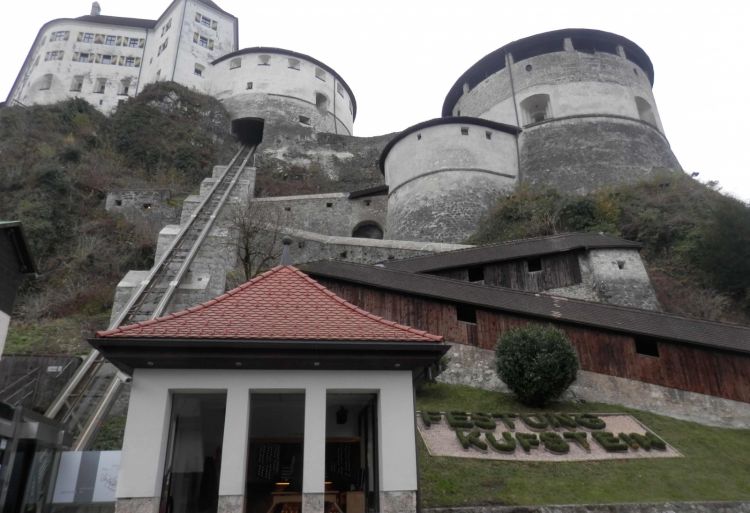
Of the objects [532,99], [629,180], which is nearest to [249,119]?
[532,99]

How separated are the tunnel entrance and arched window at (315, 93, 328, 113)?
17.2ft

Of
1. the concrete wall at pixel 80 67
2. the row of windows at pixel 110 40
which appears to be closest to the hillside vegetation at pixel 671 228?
the concrete wall at pixel 80 67

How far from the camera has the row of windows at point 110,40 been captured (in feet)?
151

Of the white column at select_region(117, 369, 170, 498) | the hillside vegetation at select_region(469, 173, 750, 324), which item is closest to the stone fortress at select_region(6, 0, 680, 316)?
the hillside vegetation at select_region(469, 173, 750, 324)

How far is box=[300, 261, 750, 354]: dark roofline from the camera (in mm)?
12773

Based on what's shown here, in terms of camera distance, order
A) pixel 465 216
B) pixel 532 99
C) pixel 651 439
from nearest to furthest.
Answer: pixel 651 439 → pixel 465 216 → pixel 532 99

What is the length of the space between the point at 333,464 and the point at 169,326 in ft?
10.0

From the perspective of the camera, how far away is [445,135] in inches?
1143

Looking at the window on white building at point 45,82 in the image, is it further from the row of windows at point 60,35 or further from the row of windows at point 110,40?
the row of windows at point 110,40

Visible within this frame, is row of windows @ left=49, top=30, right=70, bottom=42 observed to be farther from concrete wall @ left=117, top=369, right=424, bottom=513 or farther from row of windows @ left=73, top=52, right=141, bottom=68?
concrete wall @ left=117, top=369, right=424, bottom=513

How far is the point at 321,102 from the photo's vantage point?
44.6 m

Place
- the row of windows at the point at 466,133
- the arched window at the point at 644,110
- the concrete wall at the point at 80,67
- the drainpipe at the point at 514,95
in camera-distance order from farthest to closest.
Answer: the concrete wall at the point at 80,67 → the arched window at the point at 644,110 → the drainpipe at the point at 514,95 → the row of windows at the point at 466,133

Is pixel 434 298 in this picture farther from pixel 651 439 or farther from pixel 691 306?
pixel 691 306

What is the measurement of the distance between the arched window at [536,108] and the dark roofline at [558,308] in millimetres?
19763
